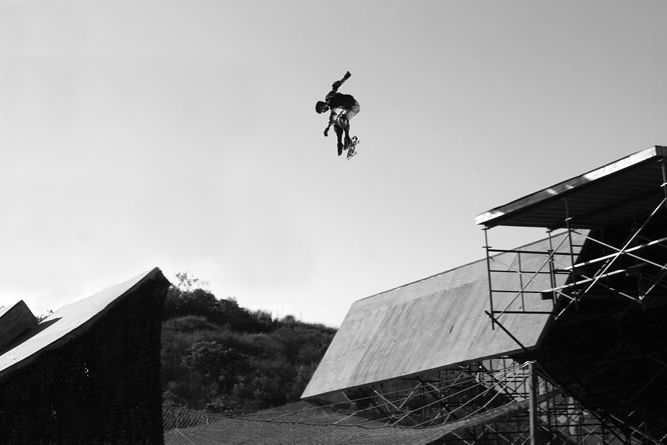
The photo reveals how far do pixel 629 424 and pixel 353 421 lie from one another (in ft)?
25.2

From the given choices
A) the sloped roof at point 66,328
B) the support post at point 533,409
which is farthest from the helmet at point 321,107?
the support post at point 533,409

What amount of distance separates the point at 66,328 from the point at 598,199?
10060mm

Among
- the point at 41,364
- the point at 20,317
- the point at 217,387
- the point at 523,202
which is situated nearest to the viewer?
the point at 41,364

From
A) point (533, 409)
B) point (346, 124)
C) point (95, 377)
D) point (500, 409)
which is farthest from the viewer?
point (500, 409)

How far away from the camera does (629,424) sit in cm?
1883

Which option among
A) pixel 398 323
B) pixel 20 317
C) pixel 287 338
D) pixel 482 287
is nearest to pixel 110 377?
pixel 20 317

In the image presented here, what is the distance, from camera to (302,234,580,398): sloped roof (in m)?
19.8

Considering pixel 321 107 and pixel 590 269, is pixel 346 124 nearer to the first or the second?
pixel 321 107

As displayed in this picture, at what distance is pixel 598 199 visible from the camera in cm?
1684

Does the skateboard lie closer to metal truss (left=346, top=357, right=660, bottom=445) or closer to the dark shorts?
the dark shorts

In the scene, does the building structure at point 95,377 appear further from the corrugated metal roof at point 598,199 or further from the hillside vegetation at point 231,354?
the hillside vegetation at point 231,354

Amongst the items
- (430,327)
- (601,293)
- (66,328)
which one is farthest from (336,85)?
(430,327)

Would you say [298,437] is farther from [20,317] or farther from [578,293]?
[20,317]

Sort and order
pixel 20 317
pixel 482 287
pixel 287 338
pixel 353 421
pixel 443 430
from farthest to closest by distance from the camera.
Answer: pixel 287 338 < pixel 353 421 < pixel 482 287 < pixel 443 430 < pixel 20 317
